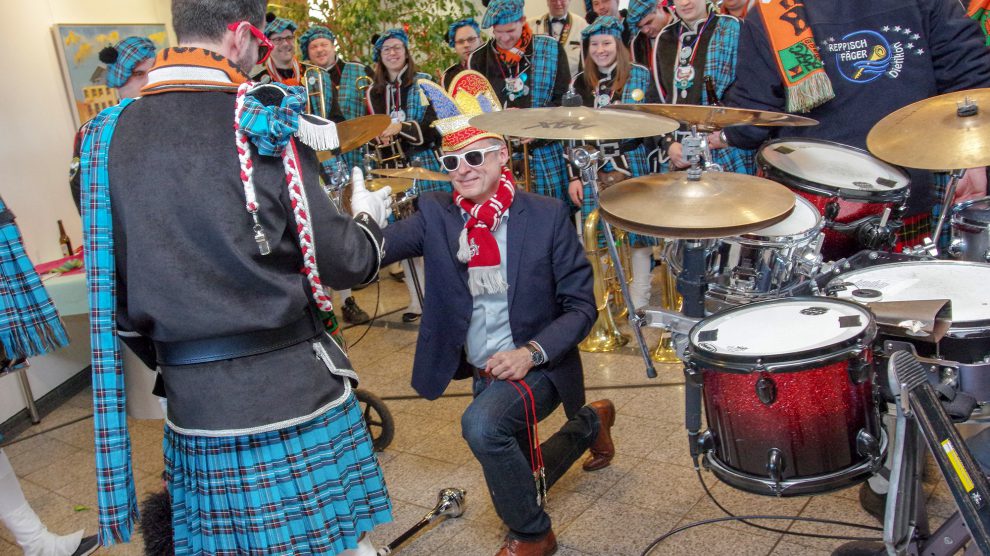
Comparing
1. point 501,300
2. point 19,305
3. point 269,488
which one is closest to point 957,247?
point 501,300

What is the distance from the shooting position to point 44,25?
4984mm

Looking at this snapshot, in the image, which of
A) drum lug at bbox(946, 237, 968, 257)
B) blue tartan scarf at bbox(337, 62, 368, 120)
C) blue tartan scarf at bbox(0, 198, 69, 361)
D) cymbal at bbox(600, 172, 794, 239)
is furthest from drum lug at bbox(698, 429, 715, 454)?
blue tartan scarf at bbox(337, 62, 368, 120)

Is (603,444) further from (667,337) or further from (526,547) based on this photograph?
(667,337)

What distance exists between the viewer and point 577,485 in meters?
2.98

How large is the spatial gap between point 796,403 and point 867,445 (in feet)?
0.64

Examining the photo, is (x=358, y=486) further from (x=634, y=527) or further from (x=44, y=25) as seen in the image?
(x=44, y=25)

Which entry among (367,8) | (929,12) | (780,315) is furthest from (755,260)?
(367,8)

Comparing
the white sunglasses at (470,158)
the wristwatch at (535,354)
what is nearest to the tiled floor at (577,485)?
the wristwatch at (535,354)

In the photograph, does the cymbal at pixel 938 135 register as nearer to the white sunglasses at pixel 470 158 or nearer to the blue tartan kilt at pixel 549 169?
the white sunglasses at pixel 470 158

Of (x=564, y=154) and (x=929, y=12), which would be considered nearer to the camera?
(x=929, y=12)

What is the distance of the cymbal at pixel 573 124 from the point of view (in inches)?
86.3

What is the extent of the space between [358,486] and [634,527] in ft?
3.59

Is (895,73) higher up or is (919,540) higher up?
(895,73)

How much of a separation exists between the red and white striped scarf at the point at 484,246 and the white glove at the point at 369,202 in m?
0.48
